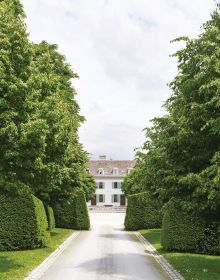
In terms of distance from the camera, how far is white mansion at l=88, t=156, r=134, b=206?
9706 centimetres

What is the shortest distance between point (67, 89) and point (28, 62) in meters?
17.5

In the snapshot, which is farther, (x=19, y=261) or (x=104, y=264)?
(x=104, y=264)

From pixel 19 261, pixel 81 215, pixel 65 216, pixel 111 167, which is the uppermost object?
pixel 111 167

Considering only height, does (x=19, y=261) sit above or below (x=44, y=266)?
above

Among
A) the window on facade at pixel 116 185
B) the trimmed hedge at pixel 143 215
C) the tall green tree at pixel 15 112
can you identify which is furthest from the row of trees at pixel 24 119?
the window on facade at pixel 116 185

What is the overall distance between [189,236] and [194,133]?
905 centimetres

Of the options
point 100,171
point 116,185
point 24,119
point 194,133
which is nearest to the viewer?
point 194,133

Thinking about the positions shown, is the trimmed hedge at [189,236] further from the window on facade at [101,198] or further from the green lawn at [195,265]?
the window on facade at [101,198]

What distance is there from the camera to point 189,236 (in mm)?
22438

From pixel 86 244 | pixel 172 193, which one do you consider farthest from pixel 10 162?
pixel 86 244

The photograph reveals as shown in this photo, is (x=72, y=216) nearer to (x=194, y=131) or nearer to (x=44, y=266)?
(x=44, y=266)

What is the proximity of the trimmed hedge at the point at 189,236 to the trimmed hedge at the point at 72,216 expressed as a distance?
61.2ft

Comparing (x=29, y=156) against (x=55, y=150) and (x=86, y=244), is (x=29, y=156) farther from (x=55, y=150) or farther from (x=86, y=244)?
(x=86, y=244)

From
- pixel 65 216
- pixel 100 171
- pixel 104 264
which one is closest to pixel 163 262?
pixel 104 264
